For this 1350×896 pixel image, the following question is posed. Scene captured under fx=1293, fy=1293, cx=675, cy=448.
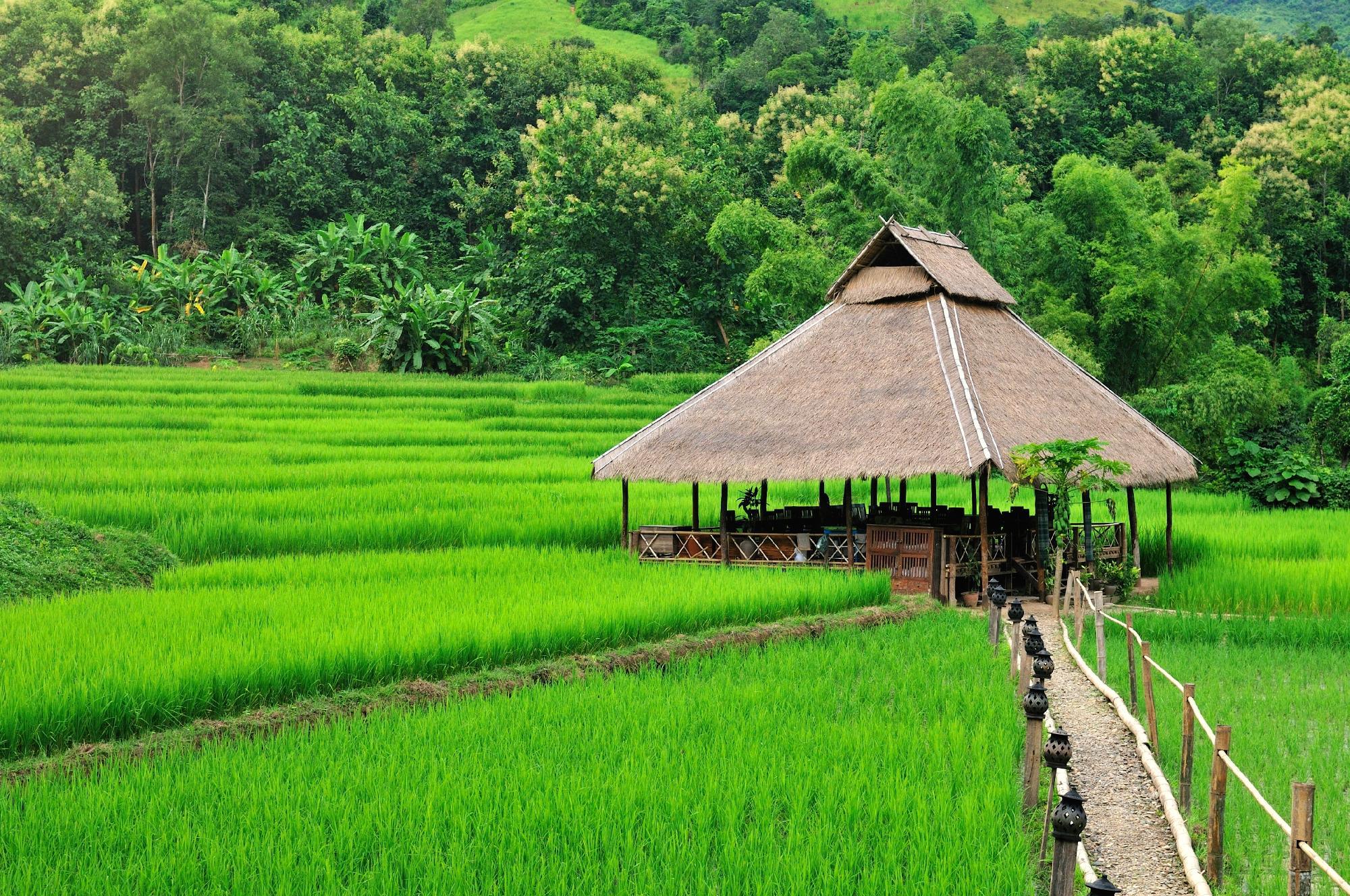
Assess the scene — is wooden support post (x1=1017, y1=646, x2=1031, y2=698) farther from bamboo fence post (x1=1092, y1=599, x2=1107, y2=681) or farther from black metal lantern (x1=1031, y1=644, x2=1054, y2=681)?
black metal lantern (x1=1031, y1=644, x2=1054, y2=681)

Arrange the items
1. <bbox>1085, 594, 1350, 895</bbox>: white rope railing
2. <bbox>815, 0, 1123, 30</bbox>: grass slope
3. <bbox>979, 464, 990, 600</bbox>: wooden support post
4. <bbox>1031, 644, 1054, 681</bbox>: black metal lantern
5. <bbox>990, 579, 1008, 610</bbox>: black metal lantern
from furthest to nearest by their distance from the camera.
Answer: <bbox>815, 0, 1123, 30</bbox>: grass slope < <bbox>979, 464, 990, 600</bbox>: wooden support post < <bbox>990, 579, 1008, 610</bbox>: black metal lantern < <bbox>1031, 644, 1054, 681</bbox>: black metal lantern < <bbox>1085, 594, 1350, 895</bbox>: white rope railing

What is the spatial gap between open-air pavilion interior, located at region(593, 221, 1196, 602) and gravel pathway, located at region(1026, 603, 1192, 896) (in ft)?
Answer: 14.0

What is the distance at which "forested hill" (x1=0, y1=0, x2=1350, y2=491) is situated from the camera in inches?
1051

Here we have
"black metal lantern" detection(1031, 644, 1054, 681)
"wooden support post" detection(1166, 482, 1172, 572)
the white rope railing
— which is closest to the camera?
the white rope railing

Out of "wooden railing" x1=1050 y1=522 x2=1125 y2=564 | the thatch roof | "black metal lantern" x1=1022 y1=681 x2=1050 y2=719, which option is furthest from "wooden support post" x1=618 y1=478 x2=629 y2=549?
"black metal lantern" x1=1022 y1=681 x2=1050 y2=719

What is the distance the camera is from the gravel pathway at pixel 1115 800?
A: 5344mm

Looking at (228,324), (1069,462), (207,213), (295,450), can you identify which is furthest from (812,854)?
(207,213)

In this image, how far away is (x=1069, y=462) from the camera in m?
12.6

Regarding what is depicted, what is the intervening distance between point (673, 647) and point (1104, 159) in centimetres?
3281

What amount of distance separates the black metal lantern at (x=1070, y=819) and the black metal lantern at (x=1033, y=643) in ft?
10.0

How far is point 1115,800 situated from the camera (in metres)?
6.32

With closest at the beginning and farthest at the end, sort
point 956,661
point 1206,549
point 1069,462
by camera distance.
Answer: point 956,661, point 1069,462, point 1206,549

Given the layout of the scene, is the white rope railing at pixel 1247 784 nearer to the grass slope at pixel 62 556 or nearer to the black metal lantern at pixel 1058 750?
the black metal lantern at pixel 1058 750

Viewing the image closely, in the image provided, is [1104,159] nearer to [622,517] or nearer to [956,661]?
[622,517]
